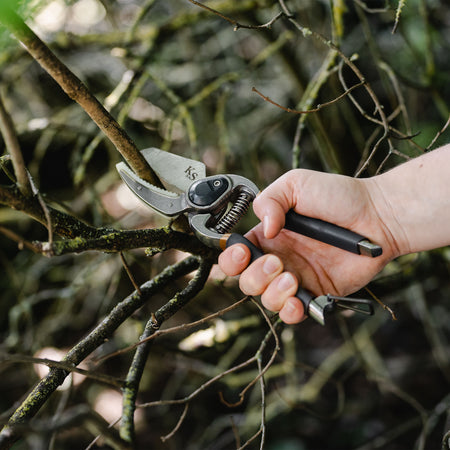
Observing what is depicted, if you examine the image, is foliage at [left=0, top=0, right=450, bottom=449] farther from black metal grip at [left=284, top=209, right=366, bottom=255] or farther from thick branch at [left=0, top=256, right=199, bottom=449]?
thick branch at [left=0, top=256, right=199, bottom=449]

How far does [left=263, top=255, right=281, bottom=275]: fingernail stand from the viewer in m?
1.25

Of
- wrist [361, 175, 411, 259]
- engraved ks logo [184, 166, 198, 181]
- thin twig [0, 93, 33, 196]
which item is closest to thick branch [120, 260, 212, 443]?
engraved ks logo [184, 166, 198, 181]

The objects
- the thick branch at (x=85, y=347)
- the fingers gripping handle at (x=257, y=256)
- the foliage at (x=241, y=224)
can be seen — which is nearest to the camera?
the thick branch at (x=85, y=347)

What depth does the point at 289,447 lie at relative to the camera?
251cm

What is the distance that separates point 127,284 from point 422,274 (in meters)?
2.08

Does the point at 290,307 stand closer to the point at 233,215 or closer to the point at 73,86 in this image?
the point at 233,215

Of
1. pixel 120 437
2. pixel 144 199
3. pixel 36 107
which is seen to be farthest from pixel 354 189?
pixel 36 107

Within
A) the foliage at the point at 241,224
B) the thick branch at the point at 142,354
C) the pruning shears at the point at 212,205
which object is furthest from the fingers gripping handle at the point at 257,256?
the foliage at the point at 241,224

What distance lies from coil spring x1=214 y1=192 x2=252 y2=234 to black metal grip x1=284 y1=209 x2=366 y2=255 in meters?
0.14

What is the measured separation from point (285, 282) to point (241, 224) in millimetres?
1678

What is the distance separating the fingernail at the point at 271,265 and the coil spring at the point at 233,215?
16 cm

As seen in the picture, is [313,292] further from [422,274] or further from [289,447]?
[289,447]

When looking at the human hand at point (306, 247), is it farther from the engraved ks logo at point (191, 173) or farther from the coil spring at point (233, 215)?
the engraved ks logo at point (191, 173)

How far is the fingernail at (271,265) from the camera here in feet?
4.09
